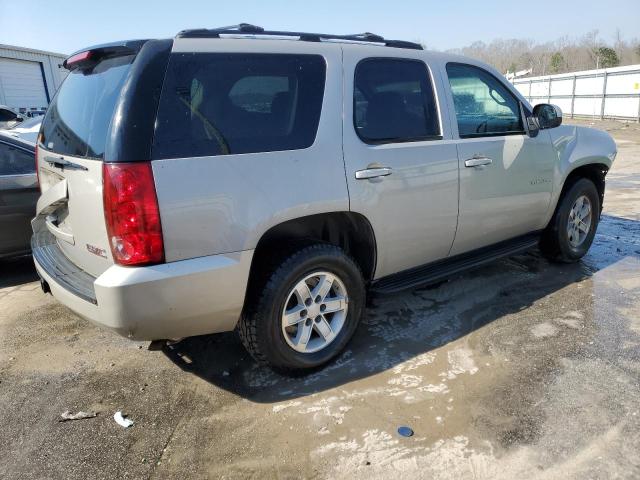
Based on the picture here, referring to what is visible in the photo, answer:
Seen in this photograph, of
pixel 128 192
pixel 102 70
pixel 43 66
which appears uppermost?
pixel 43 66

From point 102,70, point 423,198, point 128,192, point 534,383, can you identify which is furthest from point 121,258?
point 534,383

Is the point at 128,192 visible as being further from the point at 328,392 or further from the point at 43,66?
the point at 43,66

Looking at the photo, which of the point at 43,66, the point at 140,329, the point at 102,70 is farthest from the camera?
the point at 43,66

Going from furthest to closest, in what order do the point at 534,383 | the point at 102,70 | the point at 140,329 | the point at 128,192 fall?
the point at 534,383 → the point at 102,70 → the point at 140,329 → the point at 128,192

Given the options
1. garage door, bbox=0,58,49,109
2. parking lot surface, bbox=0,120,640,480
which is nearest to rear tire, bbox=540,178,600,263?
parking lot surface, bbox=0,120,640,480

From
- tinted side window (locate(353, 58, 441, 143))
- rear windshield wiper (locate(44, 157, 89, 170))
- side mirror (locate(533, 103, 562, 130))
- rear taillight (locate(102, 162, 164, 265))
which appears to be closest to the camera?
rear taillight (locate(102, 162, 164, 265))

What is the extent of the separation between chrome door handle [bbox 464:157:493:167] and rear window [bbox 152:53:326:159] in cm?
128

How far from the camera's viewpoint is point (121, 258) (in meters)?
2.39

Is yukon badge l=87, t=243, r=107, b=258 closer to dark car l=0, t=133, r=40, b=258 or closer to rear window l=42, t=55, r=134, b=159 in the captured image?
rear window l=42, t=55, r=134, b=159

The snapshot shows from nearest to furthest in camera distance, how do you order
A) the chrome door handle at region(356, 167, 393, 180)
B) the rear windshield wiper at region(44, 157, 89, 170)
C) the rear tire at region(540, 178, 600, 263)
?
1. the rear windshield wiper at region(44, 157, 89, 170)
2. the chrome door handle at region(356, 167, 393, 180)
3. the rear tire at region(540, 178, 600, 263)

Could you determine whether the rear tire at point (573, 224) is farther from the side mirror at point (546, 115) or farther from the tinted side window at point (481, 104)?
the tinted side window at point (481, 104)

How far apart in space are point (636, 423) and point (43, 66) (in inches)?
1028

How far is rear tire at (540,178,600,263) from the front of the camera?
15.1 feet

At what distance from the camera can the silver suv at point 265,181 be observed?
2.39 m
